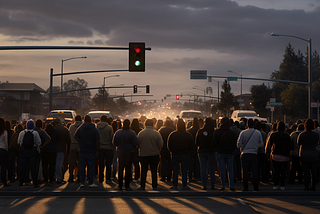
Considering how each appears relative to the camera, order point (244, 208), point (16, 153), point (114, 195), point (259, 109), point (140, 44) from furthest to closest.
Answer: point (259, 109), point (140, 44), point (16, 153), point (114, 195), point (244, 208)

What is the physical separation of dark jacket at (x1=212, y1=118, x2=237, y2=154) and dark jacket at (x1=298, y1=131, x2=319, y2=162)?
1.94 meters

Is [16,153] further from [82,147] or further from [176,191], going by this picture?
[176,191]

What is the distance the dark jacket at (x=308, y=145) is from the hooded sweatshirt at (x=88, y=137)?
19.5ft

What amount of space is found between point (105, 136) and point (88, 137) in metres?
0.83

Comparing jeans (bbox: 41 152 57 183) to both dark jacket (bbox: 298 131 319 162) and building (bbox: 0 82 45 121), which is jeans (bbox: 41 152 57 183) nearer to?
dark jacket (bbox: 298 131 319 162)

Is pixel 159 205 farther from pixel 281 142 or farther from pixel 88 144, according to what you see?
pixel 281 142

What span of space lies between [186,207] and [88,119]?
4134 millimetres

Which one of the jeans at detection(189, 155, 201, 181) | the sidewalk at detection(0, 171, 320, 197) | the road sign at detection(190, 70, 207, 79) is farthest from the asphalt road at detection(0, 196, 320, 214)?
the road sign at detection(190, 70, 207, 79)

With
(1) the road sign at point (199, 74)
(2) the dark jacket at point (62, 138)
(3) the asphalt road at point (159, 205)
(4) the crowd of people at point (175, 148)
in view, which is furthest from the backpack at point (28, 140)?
(1) the road sign at point (199, 74)

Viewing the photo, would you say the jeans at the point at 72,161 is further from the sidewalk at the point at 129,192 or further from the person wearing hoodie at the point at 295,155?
the person wearing hoodie at the point at 295,155

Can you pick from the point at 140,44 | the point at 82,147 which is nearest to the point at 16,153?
the point at 82,147

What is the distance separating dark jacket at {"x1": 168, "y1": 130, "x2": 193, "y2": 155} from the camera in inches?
408

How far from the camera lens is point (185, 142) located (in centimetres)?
1036

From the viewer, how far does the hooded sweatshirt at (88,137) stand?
10.7m
